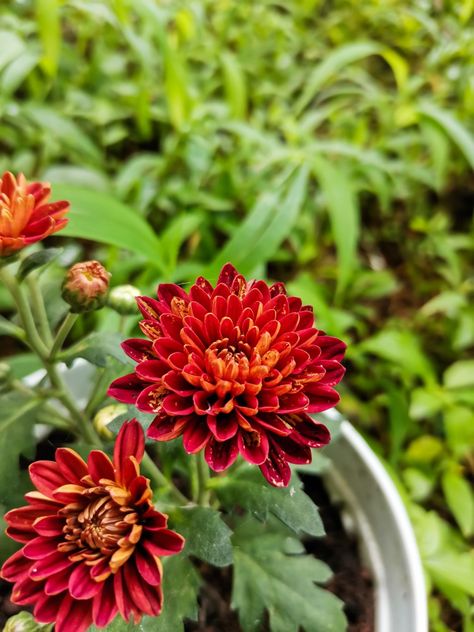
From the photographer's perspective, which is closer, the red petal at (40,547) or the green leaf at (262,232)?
the red petal at (40,547)

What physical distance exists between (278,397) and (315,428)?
3 centimetres

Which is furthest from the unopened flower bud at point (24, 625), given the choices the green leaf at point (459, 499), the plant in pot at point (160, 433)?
the green leaf at point (459, 499)

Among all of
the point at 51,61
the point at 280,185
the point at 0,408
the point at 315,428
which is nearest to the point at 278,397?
the point at 315,428

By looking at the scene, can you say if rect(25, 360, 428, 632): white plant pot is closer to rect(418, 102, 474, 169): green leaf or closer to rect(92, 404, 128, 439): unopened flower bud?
rect(92, 404, 128, 439): unopened flower bud

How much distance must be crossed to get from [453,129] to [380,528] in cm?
66

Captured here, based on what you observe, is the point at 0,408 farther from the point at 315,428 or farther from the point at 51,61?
the point at 51,61

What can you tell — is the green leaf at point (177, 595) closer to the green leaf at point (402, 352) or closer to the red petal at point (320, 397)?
the red petal at point (320, 397)

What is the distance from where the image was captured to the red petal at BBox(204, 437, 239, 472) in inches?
12.4

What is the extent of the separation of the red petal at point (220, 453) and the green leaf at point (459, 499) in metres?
0.52

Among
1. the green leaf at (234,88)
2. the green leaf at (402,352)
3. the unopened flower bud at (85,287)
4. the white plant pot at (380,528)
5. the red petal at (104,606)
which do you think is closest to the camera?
the red petal at (104,606)

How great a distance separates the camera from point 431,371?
2.76 feet

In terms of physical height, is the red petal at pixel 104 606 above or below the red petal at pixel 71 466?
below

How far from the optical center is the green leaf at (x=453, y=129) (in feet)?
2.97

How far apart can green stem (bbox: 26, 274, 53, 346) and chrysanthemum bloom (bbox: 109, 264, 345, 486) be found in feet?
0.44
